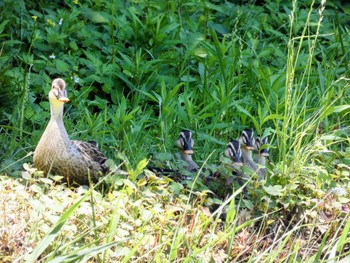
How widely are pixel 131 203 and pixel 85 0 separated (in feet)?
12.3

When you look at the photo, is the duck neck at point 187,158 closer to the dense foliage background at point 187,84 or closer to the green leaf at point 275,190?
the dense foliage background at point 187,84

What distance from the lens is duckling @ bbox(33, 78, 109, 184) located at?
6758 mm

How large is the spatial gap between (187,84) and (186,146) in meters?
1.22

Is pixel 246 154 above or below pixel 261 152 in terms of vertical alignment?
below

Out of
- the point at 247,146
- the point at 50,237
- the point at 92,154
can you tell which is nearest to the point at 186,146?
the point at 247,146

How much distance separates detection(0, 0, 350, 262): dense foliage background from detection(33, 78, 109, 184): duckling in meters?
0.16

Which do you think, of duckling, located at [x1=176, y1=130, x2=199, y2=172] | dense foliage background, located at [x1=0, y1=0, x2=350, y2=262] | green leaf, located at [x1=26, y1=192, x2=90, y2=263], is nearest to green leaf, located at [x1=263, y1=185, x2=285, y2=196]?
dense foliage background, located at [x1=0, y1=0, x2=350, y2=262]

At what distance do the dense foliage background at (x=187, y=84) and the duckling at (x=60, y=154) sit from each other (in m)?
0.16

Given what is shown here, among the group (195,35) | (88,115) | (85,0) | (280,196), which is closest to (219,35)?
(195,35)

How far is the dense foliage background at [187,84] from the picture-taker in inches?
272

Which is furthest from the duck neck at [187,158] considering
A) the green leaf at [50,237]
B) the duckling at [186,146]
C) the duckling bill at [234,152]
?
the green leaf at [50,237]

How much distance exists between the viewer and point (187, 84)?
28.1ft

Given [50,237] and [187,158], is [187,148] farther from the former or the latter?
[50,237]

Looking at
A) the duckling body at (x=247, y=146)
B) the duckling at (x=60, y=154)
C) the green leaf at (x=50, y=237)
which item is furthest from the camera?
the duckling body at (x=247, y=146)
